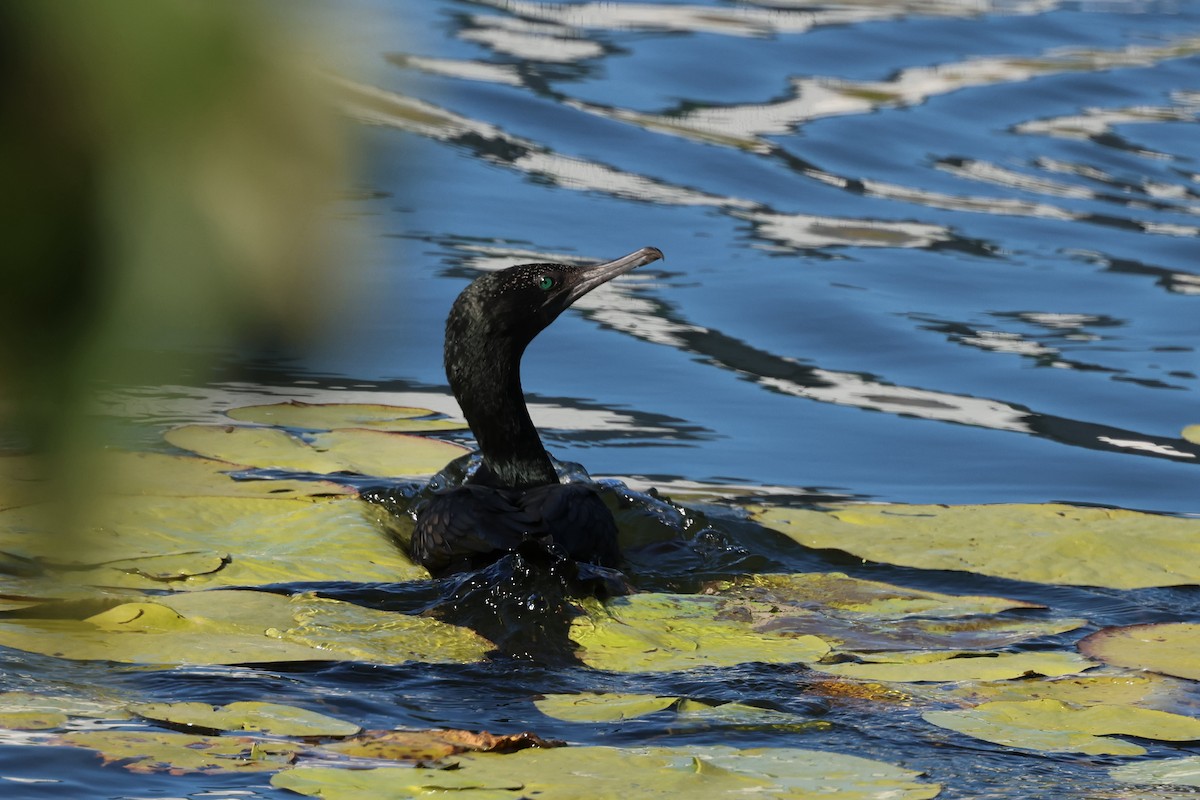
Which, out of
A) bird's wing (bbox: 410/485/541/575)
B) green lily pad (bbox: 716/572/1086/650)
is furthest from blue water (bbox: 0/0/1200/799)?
bird's wing (bbox: 410/485/541/575)

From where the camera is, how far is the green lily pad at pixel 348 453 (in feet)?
18.7

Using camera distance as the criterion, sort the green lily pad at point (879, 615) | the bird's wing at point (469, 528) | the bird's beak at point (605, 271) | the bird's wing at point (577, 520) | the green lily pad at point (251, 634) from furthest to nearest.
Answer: the bird's beak at point (605, 271) < the bird's wing at point (577, 520) < the bird's wing at point (469, 528) < the green lily pad at point (879, 615) < the green lily pad at point (251, 634)

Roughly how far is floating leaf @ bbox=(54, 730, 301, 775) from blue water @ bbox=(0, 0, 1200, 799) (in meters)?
0.06

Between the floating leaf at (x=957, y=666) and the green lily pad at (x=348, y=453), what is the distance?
96.8 inches

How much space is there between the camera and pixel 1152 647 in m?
3.97

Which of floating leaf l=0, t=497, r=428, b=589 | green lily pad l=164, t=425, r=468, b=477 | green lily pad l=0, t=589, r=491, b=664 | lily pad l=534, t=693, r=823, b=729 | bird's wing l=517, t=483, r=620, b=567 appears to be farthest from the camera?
green lily pad l=164, t=425, r=468, b=477

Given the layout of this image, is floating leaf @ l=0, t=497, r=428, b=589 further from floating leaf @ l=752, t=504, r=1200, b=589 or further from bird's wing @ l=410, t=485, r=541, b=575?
floating leaf @ l=752, t=504, r=1200, b=589

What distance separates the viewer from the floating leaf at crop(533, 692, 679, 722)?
326 centimetres

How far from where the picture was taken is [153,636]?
3598 millimetres

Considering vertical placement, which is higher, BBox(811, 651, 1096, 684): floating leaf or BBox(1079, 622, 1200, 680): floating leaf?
BBox(1079, 622, 1200, 680): floating leaf

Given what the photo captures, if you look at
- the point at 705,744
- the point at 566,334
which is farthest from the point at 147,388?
the point at 566,334

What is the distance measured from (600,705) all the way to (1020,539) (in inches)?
92.7

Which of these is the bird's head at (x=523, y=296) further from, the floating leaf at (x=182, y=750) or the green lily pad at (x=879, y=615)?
the floating leaf at (x=182, y=750)

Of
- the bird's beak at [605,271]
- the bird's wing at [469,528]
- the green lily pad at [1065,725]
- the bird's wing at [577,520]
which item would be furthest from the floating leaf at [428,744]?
the bird's beak at [605,271]
